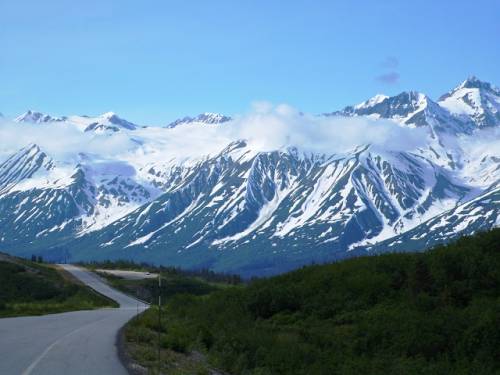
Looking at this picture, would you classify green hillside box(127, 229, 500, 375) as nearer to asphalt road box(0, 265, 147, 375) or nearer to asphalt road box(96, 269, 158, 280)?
asphalt road box(0, 265, 147, 375)

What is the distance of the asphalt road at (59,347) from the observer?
2372 cm

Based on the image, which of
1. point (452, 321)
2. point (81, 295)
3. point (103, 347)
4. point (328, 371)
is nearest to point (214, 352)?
point (103, 347)

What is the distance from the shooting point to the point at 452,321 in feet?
104

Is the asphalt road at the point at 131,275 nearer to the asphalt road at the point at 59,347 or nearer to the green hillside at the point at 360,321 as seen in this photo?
the green hillside at the point at 360,321

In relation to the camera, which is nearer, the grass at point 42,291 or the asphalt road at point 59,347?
the asphalt road at point 59,347

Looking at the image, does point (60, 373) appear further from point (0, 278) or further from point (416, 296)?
point (0, 278)

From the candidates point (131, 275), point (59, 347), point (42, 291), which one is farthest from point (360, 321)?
point (131, 275)

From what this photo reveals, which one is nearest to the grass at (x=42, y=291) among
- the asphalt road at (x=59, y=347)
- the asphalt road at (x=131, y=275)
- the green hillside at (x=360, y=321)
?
the asphalt road at (x=131, y=275)

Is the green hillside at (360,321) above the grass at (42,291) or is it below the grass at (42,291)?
below

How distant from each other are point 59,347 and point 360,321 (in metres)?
13.6

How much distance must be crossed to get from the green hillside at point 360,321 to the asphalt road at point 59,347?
1.47 metres

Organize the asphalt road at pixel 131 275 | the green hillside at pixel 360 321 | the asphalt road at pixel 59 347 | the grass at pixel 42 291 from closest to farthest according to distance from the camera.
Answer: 1. the asphalt road at pixel 59 347
2. the green hillside at pixel 360 321
3. the grass at pixel 42 291
4. the asphalt road at pixel 131 275

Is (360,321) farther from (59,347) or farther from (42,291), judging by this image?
(42,291)

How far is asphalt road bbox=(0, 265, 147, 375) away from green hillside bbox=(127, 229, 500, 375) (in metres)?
1.47
